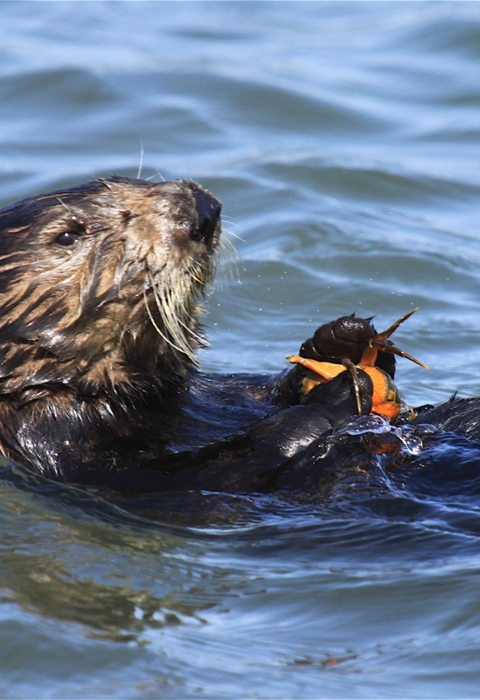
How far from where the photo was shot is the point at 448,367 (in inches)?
253

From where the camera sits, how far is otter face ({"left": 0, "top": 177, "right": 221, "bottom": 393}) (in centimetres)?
401

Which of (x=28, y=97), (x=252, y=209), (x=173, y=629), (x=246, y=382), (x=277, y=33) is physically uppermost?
(x=277, y=33)

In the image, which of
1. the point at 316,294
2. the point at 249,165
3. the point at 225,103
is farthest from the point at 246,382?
the point at 225,103

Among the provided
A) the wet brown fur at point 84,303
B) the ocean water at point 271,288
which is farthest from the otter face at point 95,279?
the ocean water at point 271,288

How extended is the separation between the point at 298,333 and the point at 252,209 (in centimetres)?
190

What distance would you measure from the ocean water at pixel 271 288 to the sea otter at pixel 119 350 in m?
0.16

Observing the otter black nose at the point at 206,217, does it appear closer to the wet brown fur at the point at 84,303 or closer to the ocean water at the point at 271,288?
the wet brown fur at the point at 84,303

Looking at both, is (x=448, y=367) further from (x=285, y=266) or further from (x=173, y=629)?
(x=173, y=629)

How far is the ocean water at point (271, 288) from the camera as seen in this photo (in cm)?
308

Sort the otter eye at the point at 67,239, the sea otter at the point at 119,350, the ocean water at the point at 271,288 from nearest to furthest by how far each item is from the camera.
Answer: the ocean water at the point at 271,288 < the sea otter at the point at 119,350 < the otter eye at the point at 67,239

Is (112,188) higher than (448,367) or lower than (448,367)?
higher

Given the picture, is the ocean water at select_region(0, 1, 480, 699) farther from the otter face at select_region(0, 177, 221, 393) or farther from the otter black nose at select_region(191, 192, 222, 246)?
the otter black nose at select_region(191, 192, 222, 246)

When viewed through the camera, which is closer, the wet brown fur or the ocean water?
the ocean water

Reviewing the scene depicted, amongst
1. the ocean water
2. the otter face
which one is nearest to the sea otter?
the otter face
